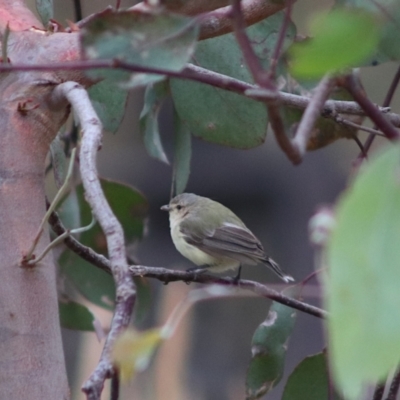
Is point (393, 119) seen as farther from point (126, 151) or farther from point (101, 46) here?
point (126, 151)

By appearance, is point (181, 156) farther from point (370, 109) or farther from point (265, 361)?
point (370, 109)

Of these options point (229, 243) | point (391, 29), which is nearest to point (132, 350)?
point (391, 29)

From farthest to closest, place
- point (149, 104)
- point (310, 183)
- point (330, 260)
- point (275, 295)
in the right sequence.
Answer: point (310, 183), point (149, 104), point (275, 295), point (330, 260)

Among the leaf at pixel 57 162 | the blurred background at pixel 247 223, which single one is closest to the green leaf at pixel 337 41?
the leaf at pixel 57 162

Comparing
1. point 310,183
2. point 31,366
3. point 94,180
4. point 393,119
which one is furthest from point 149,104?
point 310,183

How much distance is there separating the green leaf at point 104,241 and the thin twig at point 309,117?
1.06m

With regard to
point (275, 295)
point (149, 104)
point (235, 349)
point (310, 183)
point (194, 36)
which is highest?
point (194, 36)

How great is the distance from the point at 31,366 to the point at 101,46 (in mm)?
456

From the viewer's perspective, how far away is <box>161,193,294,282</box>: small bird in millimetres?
2105

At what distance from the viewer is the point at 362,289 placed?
37cm

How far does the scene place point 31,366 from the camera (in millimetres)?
840

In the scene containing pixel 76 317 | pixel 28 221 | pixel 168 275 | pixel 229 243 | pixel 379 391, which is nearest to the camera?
pixel 28 221

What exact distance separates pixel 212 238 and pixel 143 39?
1707 mm

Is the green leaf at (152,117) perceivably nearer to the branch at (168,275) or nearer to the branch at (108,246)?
the branch at (168,275)
